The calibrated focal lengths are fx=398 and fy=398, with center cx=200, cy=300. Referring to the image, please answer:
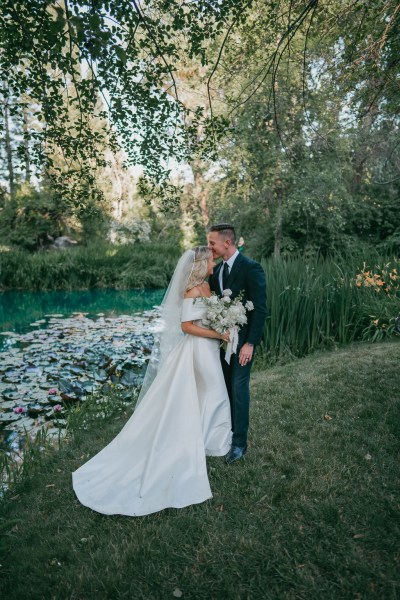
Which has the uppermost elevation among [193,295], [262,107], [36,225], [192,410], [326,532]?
[262,107]

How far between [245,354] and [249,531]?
1.26 meters

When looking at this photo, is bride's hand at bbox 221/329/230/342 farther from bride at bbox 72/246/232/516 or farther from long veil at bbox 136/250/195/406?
long veil at bbox 136/250/195/406

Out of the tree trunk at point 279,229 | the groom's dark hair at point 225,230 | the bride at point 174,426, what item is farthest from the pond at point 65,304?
the groom's dark hair at point 225,230

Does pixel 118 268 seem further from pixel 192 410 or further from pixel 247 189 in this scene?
pixel 192 410

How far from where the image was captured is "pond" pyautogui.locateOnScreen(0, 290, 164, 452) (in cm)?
519

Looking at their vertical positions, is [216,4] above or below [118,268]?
above

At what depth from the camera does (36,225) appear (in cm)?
2191

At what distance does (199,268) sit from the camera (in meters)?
3.30

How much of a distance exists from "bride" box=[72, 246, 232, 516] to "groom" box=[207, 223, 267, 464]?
97 mm

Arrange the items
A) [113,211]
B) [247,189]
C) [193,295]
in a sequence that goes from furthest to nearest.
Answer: [113,211] → [247,189] → [193,295]

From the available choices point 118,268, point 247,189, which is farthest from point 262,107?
point 118,268

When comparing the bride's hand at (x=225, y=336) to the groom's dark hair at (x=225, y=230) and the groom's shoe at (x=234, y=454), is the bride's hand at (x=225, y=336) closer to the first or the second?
the groom's dark hair at (x=225, y=230)

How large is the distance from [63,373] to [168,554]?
4635 millimetres

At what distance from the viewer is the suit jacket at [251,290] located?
331cm
